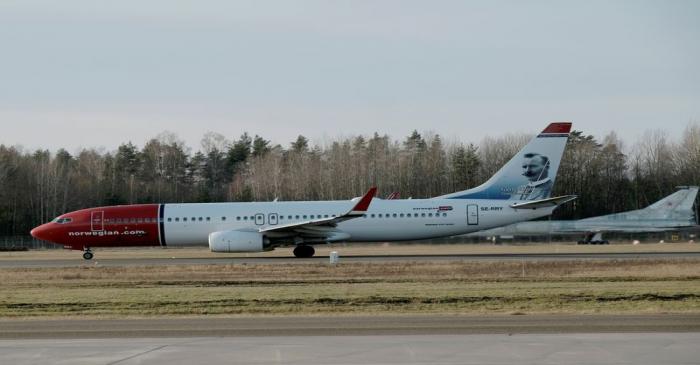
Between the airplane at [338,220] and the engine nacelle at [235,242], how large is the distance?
0.04m

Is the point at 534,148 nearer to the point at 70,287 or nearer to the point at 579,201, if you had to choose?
the point at 70,287

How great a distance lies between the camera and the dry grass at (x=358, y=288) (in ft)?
68.5

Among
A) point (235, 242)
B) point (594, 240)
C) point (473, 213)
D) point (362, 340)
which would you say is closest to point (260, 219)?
point (235, 242)

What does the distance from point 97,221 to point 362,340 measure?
102 ft

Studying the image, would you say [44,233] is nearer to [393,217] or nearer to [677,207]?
[393,217]

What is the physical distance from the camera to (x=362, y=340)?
15.0 metres

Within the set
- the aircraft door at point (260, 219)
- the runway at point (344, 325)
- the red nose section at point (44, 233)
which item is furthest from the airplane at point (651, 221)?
the runway at point (344, 325)

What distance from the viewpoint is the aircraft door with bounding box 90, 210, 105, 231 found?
4372 cm

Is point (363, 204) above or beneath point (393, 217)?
above

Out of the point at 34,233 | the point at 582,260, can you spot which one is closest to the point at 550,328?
the point at 582,260

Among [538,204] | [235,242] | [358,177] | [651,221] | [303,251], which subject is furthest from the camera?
[358,177]

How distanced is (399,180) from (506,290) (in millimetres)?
66993

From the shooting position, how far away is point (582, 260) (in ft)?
117

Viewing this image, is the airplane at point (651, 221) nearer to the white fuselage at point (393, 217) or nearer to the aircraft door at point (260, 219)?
the white fuselage at point (393, 217)
